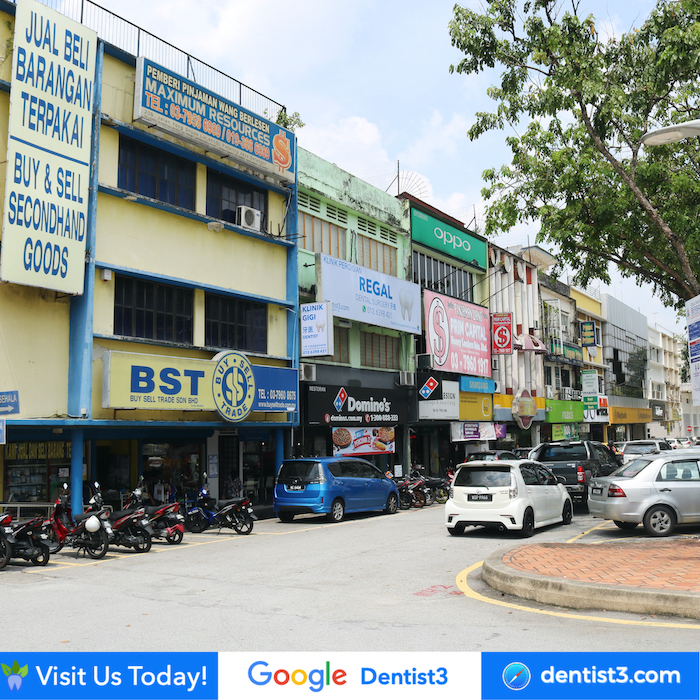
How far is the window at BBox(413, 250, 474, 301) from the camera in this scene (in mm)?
32438

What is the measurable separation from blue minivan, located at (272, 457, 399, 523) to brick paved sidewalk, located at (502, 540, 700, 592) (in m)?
7.37

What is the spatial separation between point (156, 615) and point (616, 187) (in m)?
16.6

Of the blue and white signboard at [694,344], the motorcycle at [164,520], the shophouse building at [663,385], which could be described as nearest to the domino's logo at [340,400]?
the motorcycle at [164,520]

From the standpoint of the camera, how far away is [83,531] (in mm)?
13500

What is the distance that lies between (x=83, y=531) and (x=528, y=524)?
8725mm

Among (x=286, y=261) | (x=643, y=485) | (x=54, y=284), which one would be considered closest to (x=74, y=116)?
(x=54, y=284)

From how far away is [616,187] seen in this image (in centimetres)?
1953

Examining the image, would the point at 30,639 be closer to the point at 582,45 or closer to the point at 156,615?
the point at 156,615

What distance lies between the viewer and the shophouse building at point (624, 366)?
61281mm

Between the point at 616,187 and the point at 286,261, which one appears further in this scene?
the point at 286,261

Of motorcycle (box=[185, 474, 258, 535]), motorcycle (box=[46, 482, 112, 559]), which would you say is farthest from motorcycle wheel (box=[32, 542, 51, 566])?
motorcycle (box=[185, 474, 258, 535])

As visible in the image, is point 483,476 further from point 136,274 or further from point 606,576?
point 136,274

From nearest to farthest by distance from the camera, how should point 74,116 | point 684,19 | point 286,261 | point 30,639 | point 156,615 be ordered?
point 30,639
point 156,615
point 684,19
point 74,116
point 286,261

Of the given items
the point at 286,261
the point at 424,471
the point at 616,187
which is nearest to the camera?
the point at 616,187
